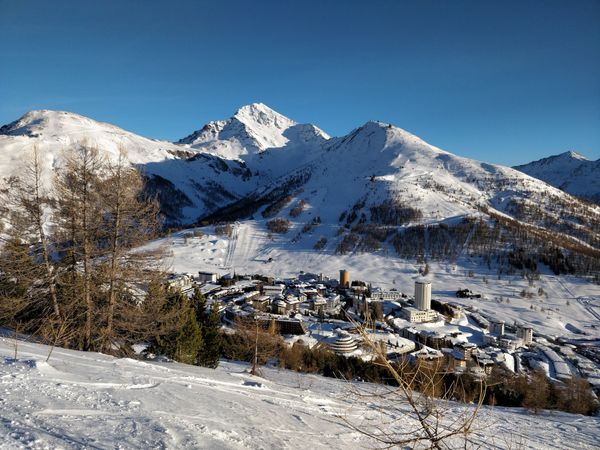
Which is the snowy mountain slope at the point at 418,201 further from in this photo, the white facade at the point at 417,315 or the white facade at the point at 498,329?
the white facade at the point at 498,329

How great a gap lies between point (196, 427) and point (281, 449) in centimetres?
108

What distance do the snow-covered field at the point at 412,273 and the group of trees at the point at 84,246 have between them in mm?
37347

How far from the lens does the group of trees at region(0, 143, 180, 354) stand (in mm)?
10523

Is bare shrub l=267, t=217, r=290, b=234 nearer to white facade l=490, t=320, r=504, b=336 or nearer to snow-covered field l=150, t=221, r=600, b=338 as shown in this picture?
snow-covered field l=150, t=221, r=600, b=338

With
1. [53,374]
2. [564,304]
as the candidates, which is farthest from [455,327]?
[53,374]

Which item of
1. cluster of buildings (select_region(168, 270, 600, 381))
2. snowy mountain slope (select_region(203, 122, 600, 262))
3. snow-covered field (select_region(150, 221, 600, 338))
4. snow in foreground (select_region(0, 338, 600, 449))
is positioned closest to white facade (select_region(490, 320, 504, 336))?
cluster of buildings (select_region(168, 270, 600, 381))

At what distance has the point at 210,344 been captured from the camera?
52.1 feet

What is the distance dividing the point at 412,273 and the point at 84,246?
68.2m

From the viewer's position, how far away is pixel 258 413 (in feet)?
18.5

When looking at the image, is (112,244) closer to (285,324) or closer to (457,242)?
(285,324)

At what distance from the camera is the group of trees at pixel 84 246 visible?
10523mm

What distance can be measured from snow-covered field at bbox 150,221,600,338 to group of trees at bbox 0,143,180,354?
37.3 meters

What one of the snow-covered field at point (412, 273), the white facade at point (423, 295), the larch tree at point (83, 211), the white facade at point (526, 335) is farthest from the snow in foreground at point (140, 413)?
the snow-covered field at point (412, 273)

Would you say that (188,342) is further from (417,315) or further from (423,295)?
(423,295)
